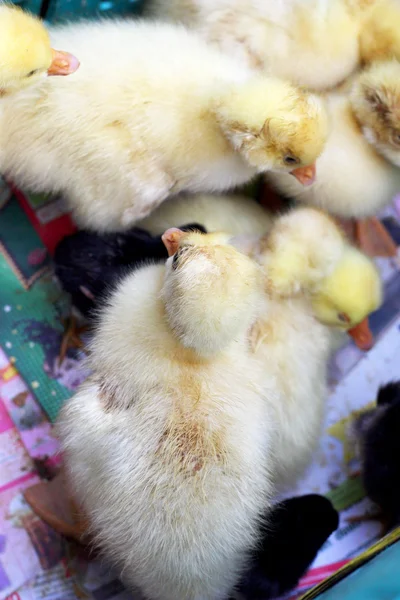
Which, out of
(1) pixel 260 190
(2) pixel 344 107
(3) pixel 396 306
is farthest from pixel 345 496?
(2) pixel 344 107

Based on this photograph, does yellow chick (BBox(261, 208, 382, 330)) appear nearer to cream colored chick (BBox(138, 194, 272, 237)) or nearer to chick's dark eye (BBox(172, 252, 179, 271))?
cream colored chick (BBox(138, 194, 272, 237))

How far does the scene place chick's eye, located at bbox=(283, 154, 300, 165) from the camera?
3.84ft

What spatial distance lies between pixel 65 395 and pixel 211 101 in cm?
75

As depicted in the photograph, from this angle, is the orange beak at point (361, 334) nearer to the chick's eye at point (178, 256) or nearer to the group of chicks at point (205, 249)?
the group of chicks at point (205, 249)

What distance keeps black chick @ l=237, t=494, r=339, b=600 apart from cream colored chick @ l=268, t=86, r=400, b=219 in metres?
0.67

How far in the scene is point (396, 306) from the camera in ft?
5.57

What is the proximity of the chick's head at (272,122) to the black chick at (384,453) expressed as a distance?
608mm

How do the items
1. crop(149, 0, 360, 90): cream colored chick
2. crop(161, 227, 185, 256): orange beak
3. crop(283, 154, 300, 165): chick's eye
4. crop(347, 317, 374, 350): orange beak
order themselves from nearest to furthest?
1. crop(161, 227, 185, 256): orange beak
2. crop(283, 154, 300, 165): chick's eye
3. crop(149, 0, 360, 90): cream colored chick
4. crop(347, 317, 374, 350): orange beak

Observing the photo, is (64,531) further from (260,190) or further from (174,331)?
(260,190)

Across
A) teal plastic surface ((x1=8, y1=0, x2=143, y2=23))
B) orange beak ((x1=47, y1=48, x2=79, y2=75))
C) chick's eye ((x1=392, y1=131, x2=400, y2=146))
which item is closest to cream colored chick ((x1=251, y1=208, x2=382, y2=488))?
chick's eye ((x1=392, y1=131, x2=400, y2=146))

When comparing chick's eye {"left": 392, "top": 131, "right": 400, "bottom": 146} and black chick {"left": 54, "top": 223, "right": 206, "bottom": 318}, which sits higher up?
chick's eye {"left": 392, "top": 131, "right": 400, "bottom": 146}

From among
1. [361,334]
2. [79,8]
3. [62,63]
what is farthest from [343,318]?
[79,8]

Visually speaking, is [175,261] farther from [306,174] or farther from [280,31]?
[280,31]

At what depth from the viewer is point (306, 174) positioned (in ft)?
4.09
